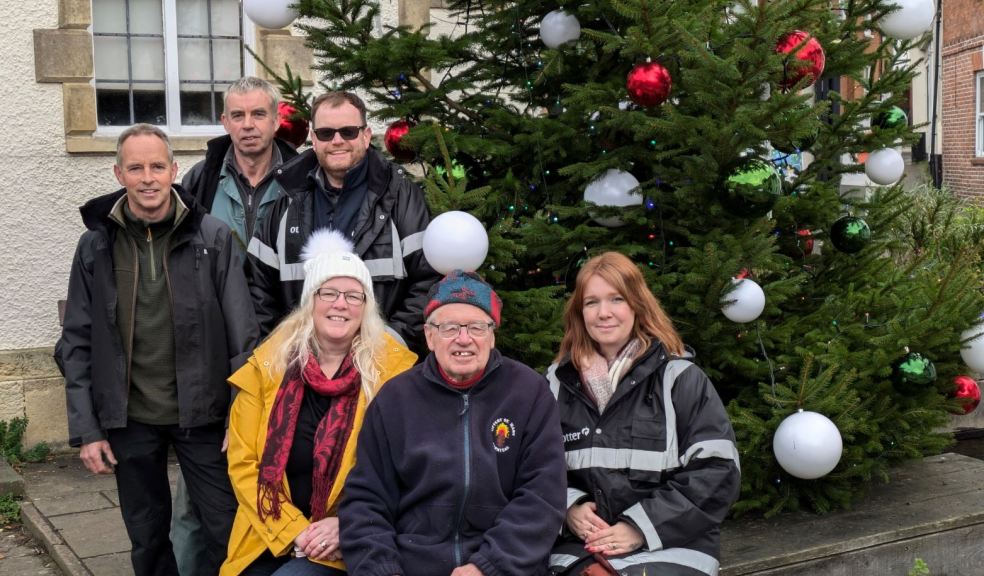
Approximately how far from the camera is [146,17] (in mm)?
7945

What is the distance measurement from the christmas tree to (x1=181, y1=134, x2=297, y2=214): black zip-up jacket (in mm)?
647

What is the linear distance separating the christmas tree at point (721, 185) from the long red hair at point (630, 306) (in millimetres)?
656

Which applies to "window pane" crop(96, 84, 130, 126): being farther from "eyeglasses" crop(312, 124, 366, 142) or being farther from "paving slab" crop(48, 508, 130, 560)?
"eyeglasses" crop(312, 124, 366, 142)

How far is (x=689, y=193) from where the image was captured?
4.66 metres

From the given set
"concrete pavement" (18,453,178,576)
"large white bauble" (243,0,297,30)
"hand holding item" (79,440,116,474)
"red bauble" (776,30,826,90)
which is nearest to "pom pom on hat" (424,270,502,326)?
"hand holding item" (79,440,116,474)

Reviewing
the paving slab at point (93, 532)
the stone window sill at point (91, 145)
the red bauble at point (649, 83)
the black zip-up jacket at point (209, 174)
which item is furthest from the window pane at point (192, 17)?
the red bauble at point (649, 83)

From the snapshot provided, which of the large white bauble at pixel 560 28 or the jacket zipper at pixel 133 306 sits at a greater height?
the large white bauble at pixel 560 28

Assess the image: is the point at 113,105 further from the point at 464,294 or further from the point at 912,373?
the point at 912,373

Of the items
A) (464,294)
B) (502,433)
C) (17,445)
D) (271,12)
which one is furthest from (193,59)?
(502,433)

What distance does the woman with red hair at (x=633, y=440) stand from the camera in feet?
11.7

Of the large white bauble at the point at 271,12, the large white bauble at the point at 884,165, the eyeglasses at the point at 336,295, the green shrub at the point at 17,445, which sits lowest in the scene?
the green shrub at the point at 17,445

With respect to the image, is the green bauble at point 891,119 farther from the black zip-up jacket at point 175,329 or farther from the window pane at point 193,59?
the window pane at point 193,59

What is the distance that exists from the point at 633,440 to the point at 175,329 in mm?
1727

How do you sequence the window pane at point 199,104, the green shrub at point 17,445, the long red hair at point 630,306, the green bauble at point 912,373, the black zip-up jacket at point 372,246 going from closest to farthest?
the long red hair at point 630,306 → the black zip-up jacket at point 372,246 → the green bauble at point 912,373 → the green shrub at point 17,445 → the window pane at point 199,104
